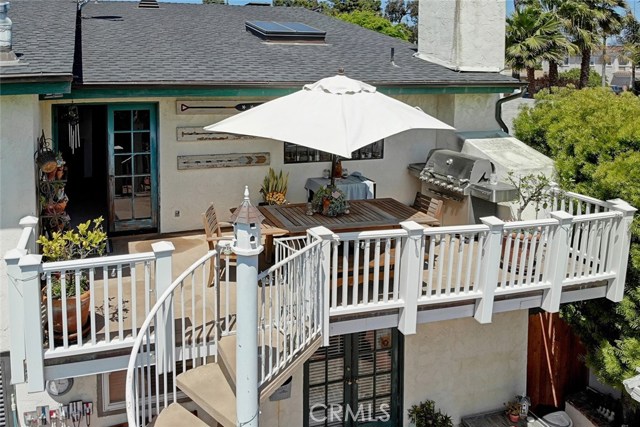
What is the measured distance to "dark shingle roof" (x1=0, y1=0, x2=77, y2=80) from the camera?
6238mm

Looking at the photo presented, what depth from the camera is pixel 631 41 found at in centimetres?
4166

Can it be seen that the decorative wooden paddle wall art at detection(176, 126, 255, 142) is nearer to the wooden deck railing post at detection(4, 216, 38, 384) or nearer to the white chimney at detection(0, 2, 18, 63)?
the white chimney at detection(0, 2, 18, 63)

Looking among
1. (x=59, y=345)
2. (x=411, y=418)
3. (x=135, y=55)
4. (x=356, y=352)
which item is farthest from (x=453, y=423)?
(x=135, y=55)

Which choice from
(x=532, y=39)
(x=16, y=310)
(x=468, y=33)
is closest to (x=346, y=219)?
(x=16, y=310)

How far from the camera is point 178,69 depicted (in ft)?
29.1

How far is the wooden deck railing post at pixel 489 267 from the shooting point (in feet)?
23.1

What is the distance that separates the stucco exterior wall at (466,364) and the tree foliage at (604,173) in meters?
1.00

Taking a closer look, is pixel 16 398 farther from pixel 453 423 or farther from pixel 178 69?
pixel 453 423

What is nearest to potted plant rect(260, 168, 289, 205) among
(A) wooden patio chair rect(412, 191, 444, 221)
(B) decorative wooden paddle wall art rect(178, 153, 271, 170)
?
(B) decorative wooden paddle wall art rect(178, 153, 271, 170)

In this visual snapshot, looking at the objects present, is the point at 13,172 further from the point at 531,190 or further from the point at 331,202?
the point at 531,190

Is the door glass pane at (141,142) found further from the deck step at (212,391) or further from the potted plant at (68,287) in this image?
the deck step at (212,391)

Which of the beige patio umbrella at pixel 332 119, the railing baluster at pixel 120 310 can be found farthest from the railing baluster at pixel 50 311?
the beige patio umbrella at pixel 332 119

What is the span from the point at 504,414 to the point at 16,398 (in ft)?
22.4

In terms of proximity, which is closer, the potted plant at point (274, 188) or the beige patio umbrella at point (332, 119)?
the beige patio umbrella at point (332, 119)
